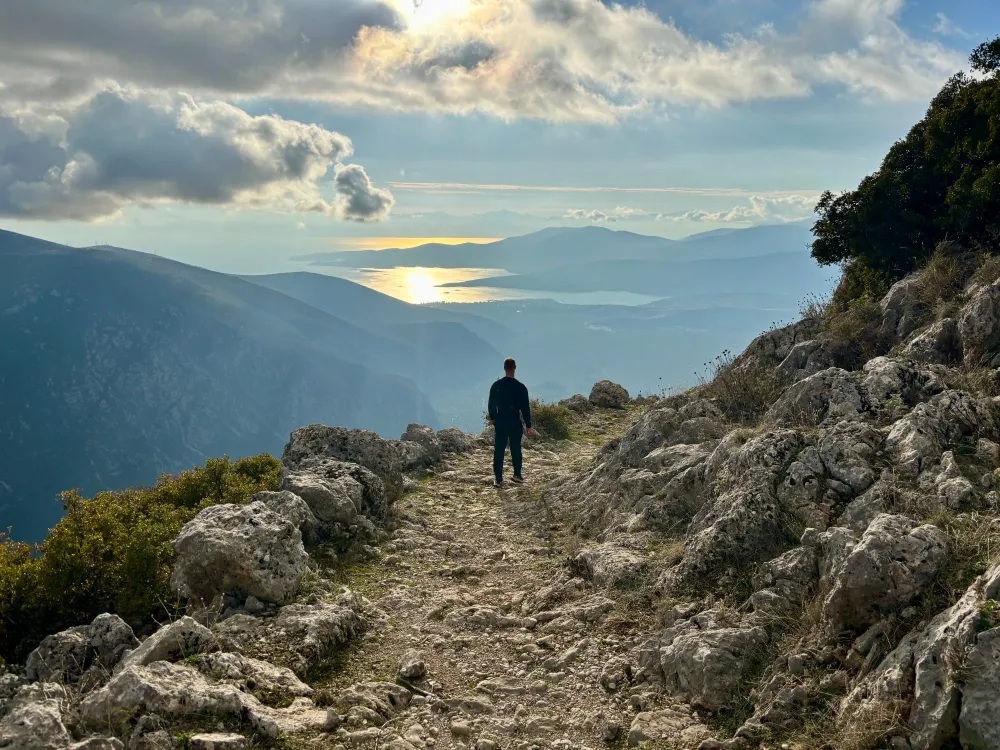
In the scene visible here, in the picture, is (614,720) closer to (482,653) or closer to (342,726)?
(482,653)

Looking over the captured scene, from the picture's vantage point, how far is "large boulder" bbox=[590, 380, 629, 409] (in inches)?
1005

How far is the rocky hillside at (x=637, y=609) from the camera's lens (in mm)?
5340

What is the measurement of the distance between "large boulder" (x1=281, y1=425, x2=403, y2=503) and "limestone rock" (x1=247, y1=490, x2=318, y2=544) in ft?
9.46

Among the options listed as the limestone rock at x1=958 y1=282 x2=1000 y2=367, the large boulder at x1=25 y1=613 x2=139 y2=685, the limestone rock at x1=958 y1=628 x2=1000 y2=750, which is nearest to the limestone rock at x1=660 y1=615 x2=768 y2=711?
the limestone rock at x1=958 y1=628 x2=1000 y2=750

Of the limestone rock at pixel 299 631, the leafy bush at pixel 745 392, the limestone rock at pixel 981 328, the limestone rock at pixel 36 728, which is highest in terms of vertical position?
the limestone rock at pixel 981 328

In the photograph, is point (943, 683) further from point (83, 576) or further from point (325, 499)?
A: point (83, 576)

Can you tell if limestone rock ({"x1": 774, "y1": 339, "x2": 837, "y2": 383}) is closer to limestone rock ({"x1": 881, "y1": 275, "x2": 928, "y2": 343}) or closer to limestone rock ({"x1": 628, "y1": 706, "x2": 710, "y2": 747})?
limestone rock ({"x1": 881, "y1": 275, "x2": 928, "y2": 343})

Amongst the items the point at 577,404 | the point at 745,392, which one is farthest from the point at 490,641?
the point at 577,404

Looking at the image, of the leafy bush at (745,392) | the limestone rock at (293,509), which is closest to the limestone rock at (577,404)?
the leafy bush at (745,392)

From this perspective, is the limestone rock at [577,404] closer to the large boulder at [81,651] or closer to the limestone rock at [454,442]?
the limestone rock at [454,442]

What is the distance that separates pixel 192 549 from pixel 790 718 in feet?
23.6

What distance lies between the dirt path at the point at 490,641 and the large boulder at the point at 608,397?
12798 millimetres

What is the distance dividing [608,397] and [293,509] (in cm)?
1715

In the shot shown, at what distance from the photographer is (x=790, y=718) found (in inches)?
211
